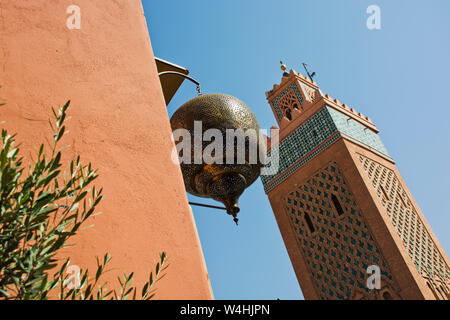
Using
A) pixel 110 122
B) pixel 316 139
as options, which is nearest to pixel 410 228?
pixel 316 139

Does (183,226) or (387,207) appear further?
(387,207)

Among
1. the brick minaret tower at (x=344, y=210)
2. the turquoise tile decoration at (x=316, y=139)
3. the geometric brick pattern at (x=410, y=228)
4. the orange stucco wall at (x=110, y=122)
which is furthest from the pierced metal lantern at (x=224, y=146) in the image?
the turquoise tile decoration at (x=316, y=139)

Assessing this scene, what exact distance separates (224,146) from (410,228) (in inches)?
301

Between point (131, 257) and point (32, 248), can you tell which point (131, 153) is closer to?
point (131, 257)

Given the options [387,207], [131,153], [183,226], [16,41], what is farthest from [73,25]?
[387,207]

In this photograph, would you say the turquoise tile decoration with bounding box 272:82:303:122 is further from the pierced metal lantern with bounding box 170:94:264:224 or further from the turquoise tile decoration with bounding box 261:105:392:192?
the pierced metal lantern with bounding box 170:94:264:224

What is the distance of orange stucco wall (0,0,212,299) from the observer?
0.83 m

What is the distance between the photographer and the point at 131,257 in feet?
2.66

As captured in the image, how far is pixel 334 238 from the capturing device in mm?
7789

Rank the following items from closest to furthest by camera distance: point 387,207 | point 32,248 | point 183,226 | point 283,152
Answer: point 32,248
point 183,226
point 387,207
point 283,152

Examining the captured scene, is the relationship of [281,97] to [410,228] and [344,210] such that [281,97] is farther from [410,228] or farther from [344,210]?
[410,228]

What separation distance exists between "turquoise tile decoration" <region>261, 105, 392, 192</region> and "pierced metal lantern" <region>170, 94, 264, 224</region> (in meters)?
7.21
